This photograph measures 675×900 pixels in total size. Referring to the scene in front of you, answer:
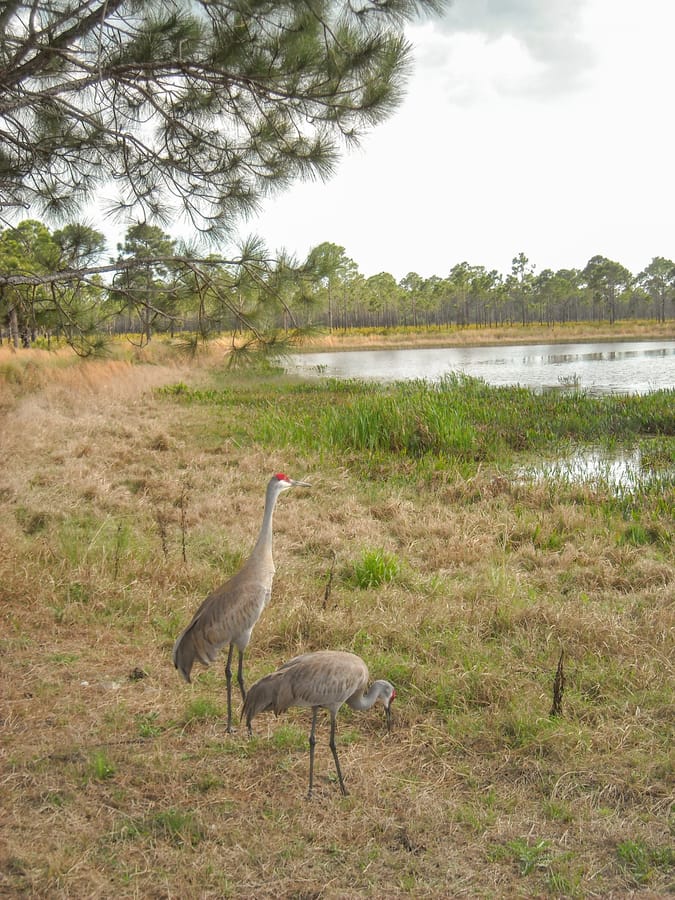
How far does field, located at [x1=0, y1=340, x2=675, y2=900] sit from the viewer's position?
104 inches

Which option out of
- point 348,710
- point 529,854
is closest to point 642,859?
point 529,854

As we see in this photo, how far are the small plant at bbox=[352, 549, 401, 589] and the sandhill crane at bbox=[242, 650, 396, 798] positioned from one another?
222cm

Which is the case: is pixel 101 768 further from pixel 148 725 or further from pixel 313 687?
pixel 313 687

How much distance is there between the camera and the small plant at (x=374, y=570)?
5.42 m

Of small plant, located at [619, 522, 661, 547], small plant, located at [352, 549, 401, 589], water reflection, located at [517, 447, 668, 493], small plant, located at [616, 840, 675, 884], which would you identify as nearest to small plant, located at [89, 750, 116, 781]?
small plant, located at [616, 840, 675, 884]

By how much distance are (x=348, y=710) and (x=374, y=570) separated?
1.74 metres

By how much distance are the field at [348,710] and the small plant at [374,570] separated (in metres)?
0.02

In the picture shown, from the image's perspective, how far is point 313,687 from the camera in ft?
9.95

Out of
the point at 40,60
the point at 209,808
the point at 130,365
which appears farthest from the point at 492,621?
the point at 130,365

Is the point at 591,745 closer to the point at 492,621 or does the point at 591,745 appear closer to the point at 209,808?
the point at 492,621

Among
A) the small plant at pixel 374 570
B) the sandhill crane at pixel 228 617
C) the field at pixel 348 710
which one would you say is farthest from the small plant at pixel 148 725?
the small plant at pixel 374 570

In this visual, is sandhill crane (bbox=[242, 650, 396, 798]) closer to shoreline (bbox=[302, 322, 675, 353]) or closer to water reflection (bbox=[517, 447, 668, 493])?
water reflection (bbox=[517, 447, 668, 493])

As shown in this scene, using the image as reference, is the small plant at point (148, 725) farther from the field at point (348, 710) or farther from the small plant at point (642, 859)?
the small plant at point (642, 859)

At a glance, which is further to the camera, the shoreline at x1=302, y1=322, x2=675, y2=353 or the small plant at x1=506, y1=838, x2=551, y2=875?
the shoreline at x1=302, y1=322, x2=675, y2=353
